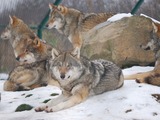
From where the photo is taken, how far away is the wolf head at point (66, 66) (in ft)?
15.0

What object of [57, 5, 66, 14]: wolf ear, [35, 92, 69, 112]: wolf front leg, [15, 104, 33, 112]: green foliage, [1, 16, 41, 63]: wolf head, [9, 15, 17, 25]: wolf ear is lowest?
[15, 104, 33, 112]: green foliage

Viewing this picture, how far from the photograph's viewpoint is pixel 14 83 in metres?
→ 6.61

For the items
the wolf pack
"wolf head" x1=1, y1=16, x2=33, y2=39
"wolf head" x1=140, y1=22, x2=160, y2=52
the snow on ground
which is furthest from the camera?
"wolf head" x1=1, y1=16, x2=33, y2=39

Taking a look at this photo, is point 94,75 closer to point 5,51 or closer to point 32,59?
point 32,59

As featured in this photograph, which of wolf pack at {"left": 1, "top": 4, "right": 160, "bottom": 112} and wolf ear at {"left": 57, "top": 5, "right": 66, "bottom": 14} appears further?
wolf ear at {"left": 57, "top": 5, "right": 66, "bottom": 14}

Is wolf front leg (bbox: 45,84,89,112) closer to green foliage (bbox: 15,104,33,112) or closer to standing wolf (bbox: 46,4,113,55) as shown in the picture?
green foliage (bbox: 15,104,33,112)

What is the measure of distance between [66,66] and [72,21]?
16.8 ft

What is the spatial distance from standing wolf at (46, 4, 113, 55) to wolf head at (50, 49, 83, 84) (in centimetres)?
434

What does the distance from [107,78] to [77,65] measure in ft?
1.75

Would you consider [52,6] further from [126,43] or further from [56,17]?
[126,43]

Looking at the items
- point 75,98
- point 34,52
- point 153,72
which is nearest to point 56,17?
point 34,52

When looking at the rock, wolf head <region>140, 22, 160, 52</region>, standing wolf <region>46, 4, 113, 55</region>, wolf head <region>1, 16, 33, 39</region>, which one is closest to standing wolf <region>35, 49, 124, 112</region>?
wolf head <region>140, 22, 160, 52</region>

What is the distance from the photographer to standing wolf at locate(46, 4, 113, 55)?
9219 millimetres

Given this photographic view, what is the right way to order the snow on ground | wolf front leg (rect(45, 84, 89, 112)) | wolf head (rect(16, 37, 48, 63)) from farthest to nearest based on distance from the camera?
wolf head (rect(16, 37, 48, 63))
wolf front leg (rect(45, 84, 89, 112))
the snow on ground
